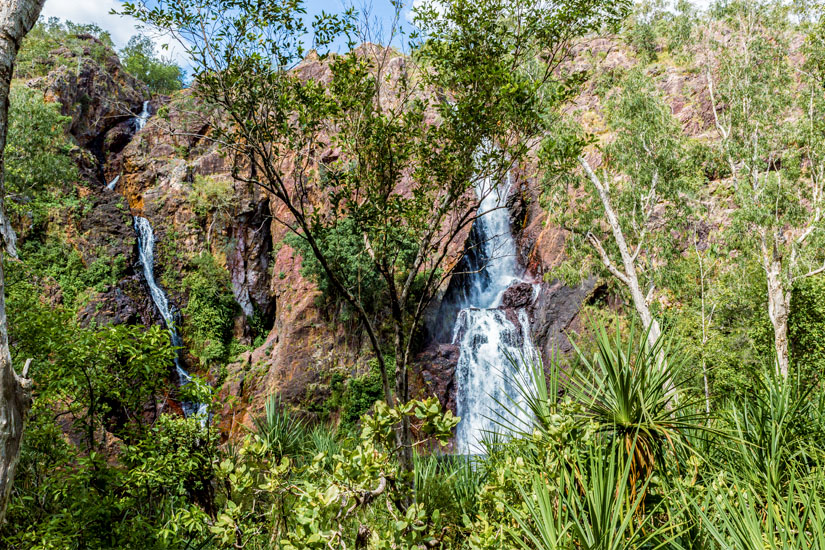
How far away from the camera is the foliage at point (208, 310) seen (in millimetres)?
20188

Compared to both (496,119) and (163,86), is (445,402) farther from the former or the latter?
(163,86)

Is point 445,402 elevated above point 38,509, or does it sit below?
below

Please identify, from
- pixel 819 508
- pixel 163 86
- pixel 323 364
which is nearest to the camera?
pixel 819 508

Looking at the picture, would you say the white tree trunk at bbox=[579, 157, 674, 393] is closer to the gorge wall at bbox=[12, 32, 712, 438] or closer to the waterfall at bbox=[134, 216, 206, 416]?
the gorge wall at bbox=[12, 32, 712, 438]

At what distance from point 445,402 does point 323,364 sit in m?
5.12

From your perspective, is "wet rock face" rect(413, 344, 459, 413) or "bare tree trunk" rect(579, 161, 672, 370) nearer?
"bare tree trunk" rect(579, 161, 672, 370)

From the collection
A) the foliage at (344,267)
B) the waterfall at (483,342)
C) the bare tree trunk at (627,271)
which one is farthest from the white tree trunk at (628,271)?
the foliage at (344,267)

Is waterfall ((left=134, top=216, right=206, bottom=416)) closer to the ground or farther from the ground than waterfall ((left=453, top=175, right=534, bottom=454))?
farther from the ground

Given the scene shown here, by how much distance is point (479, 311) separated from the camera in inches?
749

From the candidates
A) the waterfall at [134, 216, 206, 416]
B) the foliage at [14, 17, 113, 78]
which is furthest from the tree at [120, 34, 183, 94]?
the waterfall at [134, 216, 206, 416]

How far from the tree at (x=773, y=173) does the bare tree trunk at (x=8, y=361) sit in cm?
1497

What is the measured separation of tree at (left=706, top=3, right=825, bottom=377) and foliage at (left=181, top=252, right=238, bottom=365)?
63.0 feet

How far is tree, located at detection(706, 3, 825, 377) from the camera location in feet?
42.5

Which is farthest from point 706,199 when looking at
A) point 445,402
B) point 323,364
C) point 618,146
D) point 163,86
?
point 163,86
